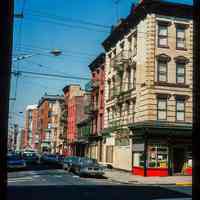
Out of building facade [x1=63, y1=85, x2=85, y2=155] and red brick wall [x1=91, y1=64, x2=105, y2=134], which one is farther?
building facade [x1=63, y1=85, x2=85, y2=155]

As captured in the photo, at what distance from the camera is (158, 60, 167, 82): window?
3512 cm

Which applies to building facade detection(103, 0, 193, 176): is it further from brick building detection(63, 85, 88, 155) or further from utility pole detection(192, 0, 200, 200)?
brick building detection(63, 85, 88, 155)

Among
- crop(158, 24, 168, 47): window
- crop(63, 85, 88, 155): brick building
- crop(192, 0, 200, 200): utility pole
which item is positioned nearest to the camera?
crop(192, 0, 200, 200): utility pole

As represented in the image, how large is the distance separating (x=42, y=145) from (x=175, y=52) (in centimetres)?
8791

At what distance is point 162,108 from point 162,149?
11.2 feet

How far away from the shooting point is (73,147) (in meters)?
72.9

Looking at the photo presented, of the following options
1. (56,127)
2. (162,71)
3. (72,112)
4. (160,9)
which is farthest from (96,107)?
(56,127)

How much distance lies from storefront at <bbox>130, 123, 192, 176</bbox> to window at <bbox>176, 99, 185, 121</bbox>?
85 centimetres

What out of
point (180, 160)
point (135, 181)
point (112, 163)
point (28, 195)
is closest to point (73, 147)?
point (112, 163)

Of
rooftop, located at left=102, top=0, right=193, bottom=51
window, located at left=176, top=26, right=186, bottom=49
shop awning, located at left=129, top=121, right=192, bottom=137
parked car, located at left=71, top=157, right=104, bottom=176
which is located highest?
rooftop, located at left=102, top=0, right=193, bottom=51

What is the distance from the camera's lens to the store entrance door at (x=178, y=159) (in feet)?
115

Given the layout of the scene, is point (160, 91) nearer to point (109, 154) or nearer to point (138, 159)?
point (138, 159)

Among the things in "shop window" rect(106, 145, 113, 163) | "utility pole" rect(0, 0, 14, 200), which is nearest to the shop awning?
"shop window" rect(106, 145, 113, 163)

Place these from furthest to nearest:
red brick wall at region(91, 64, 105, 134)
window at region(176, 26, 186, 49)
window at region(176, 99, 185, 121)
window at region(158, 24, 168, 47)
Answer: red brick wall at region(91, 64, 105, 134), window at region(176, 26, 186, 49), window at region(158, 24, 168, 47), window at region(176, 99, 185, 121)
